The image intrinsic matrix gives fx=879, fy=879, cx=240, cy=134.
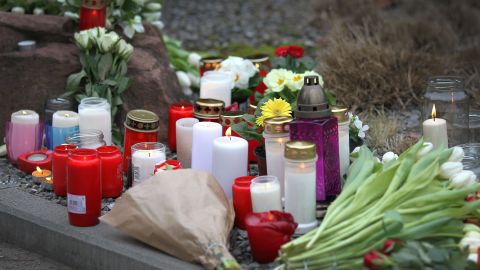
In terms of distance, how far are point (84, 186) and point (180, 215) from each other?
0.48 meters

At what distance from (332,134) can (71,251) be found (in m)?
1.11

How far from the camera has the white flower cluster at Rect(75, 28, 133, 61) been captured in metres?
4.66

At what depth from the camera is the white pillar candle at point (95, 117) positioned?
13.5 ft

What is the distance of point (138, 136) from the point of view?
398 cm

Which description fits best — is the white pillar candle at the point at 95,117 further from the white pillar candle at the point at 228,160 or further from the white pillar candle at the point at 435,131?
the white pillar candle at the point at 435,131

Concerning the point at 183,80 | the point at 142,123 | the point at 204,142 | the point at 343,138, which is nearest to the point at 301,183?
the point at 343,138

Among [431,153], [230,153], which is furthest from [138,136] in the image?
[431,153]

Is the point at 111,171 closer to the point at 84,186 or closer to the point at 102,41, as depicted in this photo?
the point at 84,186

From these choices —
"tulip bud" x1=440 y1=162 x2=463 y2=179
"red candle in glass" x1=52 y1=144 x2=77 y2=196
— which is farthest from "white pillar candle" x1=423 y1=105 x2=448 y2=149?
"red candle in glass" x1=52 y1=144 x2=77 y2=196

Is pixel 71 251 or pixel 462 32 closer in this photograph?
pixel 71 251

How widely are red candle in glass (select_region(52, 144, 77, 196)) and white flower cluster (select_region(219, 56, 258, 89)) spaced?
127cm

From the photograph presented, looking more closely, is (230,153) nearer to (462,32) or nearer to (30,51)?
(30,51)

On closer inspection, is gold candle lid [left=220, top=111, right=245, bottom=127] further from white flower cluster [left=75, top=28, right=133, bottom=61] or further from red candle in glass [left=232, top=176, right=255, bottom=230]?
white flower cluster [left=75, top=28, right=133, bottom=61]

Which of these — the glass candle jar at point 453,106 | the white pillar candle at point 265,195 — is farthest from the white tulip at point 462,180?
the glass candle jar at point 453,106
